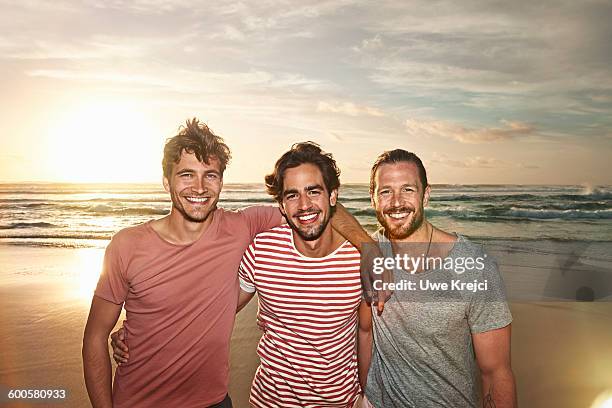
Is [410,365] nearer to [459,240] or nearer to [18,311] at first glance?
[459,240]

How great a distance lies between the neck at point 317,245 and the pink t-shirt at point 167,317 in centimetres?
61

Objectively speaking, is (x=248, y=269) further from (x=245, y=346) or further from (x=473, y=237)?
(x=473, y=237)

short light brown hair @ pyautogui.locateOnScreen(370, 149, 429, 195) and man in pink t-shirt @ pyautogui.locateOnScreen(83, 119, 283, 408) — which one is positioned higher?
short light brown hair @ pyautogui.locateOnScreen(370, 149, 429, 195)

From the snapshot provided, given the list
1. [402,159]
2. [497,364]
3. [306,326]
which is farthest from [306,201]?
[497,364]

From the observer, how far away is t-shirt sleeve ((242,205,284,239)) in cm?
360

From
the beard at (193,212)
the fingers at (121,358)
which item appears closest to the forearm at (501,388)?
the beard at (193,212)

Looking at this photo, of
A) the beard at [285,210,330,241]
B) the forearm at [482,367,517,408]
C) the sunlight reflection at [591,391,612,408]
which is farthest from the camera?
the sunlight reflection at [591,391,612,408]

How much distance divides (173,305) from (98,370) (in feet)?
2.17

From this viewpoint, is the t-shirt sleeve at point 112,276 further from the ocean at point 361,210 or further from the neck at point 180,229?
the ocean at point 361,210

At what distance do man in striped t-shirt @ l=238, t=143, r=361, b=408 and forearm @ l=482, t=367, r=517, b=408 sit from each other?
966mm

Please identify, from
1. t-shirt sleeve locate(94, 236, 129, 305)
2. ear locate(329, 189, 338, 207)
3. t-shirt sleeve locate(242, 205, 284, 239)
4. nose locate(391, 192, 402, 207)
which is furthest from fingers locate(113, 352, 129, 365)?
nose locate(391, 192, 402, 207)

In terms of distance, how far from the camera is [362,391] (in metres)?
3.48

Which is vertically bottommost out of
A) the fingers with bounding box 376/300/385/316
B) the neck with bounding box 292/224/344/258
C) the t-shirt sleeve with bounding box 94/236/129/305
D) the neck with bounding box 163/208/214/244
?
the fingers with bounding box 376/300/385/316

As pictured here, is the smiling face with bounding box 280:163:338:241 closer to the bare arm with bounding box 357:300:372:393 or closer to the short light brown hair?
the short light brown hair
